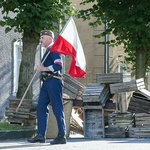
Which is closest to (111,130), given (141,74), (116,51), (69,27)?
(69,27)

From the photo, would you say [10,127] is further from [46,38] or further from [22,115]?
[46,38]

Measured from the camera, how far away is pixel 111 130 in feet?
43.5

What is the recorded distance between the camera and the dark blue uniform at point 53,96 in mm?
10344

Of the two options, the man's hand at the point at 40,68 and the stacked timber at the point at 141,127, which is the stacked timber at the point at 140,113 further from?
the man's hand at the point at 40,68

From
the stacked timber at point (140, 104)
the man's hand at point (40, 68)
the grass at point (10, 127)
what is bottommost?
the grass at point (10, 127)

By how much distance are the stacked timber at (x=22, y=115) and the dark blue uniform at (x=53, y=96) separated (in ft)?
9.65

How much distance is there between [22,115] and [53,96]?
3.19 metres

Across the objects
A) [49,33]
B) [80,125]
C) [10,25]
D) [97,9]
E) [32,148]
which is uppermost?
[97,9]

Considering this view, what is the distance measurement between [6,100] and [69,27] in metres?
9.38

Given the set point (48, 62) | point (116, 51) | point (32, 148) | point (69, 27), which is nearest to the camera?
point (32, 148)

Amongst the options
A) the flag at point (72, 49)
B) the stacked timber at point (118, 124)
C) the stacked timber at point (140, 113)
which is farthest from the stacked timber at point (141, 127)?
the flag at point (72, 49)

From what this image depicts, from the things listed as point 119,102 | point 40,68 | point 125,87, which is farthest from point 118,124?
point 40,68

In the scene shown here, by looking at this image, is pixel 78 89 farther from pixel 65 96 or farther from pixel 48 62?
pixel 48 62

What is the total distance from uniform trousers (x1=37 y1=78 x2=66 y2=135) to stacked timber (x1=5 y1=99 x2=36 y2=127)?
9.65 feet
